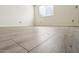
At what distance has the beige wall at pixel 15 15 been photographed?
1.04 meters

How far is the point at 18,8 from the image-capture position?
1.08 meters

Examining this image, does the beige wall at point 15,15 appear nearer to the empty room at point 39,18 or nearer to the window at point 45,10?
the empty room at point 39,18

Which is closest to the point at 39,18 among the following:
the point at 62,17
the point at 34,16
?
the point at 34,16

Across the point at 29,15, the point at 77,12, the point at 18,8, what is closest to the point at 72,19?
the point at 77,12

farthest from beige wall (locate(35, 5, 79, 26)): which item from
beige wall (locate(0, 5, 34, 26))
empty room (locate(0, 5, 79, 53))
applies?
beige wall (locate(0, 5, 34, 26))

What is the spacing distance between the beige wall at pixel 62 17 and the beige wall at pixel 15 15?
0.34 feet

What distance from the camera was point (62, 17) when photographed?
1062 millimetres

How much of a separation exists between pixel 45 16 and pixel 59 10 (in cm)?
16

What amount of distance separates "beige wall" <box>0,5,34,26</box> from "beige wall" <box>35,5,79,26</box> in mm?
103

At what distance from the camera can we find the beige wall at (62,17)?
0.99 metres

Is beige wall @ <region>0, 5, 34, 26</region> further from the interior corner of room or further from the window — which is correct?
the window

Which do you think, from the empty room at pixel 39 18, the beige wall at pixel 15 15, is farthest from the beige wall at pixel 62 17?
the beige wall at pixel 15 15

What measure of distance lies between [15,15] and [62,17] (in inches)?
18.0
